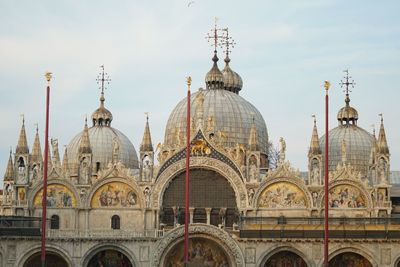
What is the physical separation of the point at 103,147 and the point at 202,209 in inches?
715

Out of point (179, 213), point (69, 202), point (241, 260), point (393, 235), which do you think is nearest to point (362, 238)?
point (393, 235)

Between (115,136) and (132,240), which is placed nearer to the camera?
(132,240)

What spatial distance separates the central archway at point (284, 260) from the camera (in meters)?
66.7

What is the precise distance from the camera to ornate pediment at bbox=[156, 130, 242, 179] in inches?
2798

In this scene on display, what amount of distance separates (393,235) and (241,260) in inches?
398

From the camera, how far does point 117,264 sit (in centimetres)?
6875

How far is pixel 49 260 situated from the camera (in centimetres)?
6875

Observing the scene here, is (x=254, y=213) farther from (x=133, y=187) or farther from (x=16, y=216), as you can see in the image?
(x=16, y=216)

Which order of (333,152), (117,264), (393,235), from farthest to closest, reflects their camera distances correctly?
(333,152) → (117,264) → (393,235)

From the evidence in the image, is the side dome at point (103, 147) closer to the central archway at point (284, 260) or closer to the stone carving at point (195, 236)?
the stone carving at point (195, 236)

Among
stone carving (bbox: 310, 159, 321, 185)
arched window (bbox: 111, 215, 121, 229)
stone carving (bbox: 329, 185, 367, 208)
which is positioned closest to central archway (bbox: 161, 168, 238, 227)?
arched window (bbox: 111, 215, 121, 229)

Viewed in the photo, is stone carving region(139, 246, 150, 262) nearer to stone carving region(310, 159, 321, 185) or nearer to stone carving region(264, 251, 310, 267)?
stone carving region(264, 251, 310, 267)

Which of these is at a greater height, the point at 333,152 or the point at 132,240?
the point at 333,152

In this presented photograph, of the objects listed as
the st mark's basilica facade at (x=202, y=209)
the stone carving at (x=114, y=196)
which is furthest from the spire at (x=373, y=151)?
the stone carving at (x=114, y=196)
